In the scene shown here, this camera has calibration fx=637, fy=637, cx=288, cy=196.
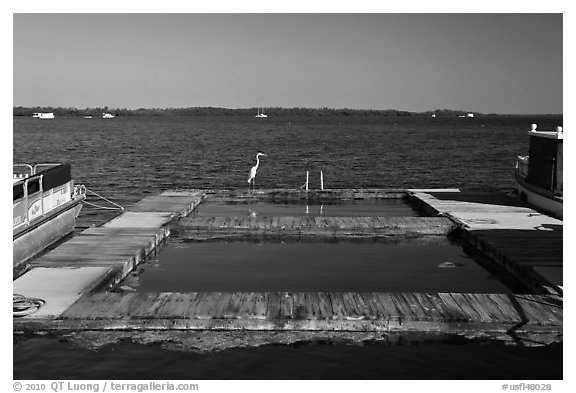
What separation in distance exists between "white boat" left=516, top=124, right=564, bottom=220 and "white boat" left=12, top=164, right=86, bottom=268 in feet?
47.8

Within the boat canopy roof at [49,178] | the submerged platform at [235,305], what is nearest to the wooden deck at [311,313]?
the submerged platform at [235,305]

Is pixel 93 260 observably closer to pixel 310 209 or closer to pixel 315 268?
pixel 315 268

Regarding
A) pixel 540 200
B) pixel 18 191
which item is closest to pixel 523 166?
pixel 540 200

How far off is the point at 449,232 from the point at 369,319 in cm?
925

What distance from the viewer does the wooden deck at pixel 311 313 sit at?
32.4ft

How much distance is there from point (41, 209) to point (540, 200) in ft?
50.3

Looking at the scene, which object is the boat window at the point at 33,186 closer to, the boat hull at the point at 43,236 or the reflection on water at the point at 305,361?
the boat hull at the point at 43,236

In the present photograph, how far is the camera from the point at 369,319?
9961 mm

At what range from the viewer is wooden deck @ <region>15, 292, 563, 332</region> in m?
9.87

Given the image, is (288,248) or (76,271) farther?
(288,248)

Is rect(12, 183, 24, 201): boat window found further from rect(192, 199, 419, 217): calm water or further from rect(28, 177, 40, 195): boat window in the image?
rect(192, 199, 419, 217): calm water

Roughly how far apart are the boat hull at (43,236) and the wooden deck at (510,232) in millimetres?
11157

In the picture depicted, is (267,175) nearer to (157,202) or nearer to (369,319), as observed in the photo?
(157,202)
